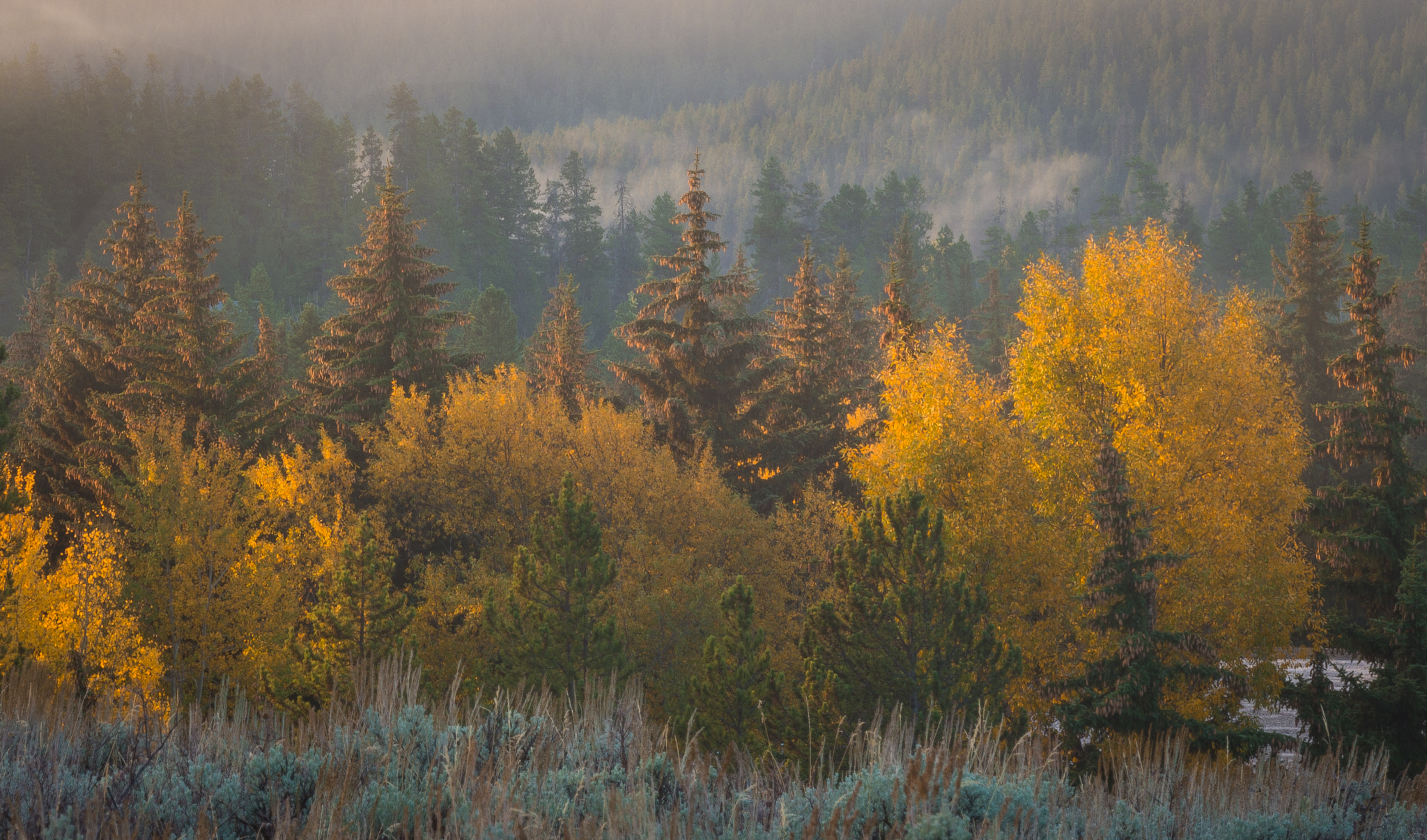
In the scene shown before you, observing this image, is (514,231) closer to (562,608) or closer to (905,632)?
(562,608)

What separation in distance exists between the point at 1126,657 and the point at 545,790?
14.2 metres

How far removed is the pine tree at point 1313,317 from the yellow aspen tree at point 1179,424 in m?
20.7

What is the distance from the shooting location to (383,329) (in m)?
35.5

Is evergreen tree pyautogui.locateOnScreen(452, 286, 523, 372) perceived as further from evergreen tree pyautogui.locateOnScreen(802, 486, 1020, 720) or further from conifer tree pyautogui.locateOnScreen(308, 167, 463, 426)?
evergreen tree pyautogui.locateOnScreen(802, 486, 1020, 720)

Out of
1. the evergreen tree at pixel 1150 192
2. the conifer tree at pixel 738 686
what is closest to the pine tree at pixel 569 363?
the conifer tree at pixel 738 686

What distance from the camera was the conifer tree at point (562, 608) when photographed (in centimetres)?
2114

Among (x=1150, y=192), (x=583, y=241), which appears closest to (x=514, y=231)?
(x=583, y=241)

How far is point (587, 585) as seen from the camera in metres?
22.3

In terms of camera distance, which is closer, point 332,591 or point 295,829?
point 295,829

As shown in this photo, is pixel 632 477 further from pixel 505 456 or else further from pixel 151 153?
pixel 151 153

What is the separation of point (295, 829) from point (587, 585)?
55.3 feet

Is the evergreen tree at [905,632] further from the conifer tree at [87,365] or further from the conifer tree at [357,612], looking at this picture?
the conifer tree at [87,365]

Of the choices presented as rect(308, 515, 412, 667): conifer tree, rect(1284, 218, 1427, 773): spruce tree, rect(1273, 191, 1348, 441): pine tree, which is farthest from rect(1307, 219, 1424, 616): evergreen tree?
rect(308, 515, 412, 667): conifer tree

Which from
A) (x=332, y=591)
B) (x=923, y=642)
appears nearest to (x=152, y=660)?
(x=332, y=591)
